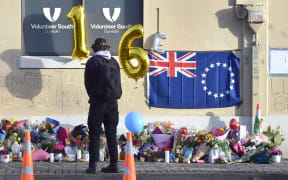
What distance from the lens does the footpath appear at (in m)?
8.57

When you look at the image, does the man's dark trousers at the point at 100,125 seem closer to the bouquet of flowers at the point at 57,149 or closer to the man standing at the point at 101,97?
the man standing at the point at 101,97

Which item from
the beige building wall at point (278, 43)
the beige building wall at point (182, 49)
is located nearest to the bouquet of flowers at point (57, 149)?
the beige building wall at point (182, 49)

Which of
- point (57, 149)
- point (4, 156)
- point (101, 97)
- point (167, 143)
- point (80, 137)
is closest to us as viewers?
point (101, 97)

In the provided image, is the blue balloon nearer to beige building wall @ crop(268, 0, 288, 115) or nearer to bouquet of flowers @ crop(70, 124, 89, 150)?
bouquet of flowers @ crop(70, 124, 89, 150)

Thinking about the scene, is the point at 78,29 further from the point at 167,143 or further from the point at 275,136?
the point at 275,136

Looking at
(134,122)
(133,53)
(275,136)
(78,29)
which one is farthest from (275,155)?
(78,29)

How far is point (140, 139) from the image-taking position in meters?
10.7

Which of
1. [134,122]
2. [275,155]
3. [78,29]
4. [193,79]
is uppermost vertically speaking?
[78,29]

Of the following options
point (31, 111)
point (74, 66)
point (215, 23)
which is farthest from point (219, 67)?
point (31, 111)

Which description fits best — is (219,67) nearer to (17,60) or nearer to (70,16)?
(70,16)

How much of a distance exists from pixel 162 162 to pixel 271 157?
1.97 m

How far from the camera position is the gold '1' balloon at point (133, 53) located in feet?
35.1

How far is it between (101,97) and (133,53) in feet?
7.36

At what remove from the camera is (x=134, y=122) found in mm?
10266
